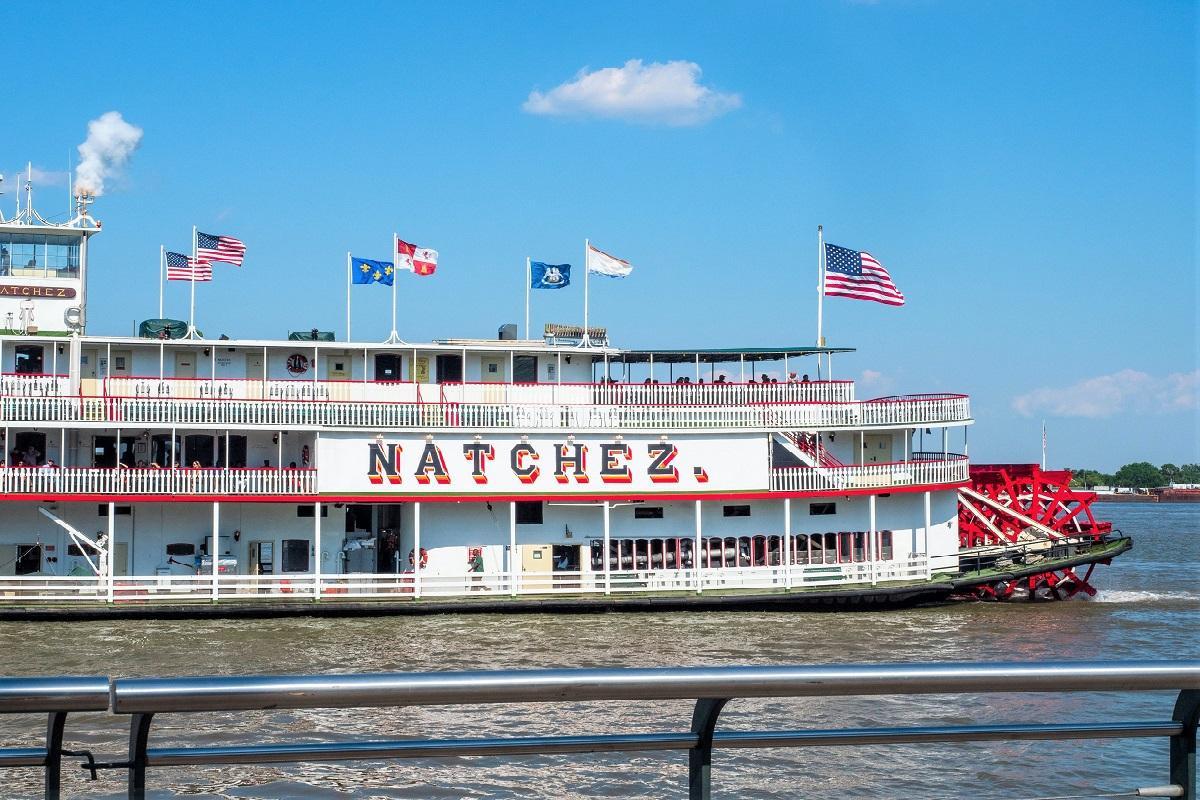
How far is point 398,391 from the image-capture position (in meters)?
28.1

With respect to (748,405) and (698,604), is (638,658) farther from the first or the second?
(748,405)

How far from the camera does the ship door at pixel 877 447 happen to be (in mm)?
29500

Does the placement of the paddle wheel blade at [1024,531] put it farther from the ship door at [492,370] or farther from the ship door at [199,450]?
the ship door at [199,450]

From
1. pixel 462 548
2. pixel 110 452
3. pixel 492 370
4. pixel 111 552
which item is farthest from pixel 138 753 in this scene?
pixel 492 370

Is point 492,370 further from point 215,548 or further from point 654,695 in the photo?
point 654,695

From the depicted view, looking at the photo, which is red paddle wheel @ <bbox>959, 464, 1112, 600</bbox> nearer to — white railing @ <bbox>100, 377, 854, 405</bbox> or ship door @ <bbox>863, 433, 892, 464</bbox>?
ship door @ <bbox>863, 433, 892, 464</bbox>

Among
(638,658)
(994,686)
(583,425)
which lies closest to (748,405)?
(583,425)

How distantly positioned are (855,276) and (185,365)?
1658 cm

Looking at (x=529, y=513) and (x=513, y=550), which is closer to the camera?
(x=513, y=550)

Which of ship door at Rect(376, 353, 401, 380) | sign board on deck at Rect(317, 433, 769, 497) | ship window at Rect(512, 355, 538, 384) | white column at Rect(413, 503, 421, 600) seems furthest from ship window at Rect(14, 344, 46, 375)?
ship window at Rect(512, 355, 538, 384)

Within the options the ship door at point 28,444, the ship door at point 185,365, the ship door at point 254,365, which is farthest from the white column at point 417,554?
the ship door at point 28,444

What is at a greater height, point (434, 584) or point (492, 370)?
point (492, 370)

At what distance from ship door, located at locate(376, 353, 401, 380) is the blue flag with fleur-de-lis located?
98.7 inches

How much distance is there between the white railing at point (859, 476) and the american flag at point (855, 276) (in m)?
4.44
